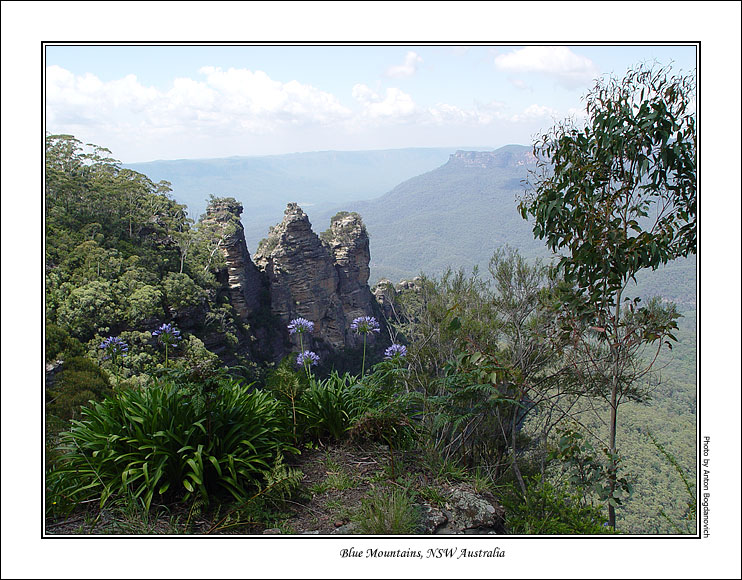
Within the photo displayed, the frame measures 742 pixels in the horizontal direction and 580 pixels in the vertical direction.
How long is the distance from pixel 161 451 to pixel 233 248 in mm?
22370

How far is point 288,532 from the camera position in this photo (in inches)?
94.9

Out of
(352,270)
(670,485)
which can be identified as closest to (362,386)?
(670,485)

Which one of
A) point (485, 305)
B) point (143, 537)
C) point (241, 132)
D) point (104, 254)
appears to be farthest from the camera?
point (104, 254)

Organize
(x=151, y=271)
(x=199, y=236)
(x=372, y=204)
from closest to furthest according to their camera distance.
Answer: (x=151, y=271), (x=199, y=236), (x=372, y=204)

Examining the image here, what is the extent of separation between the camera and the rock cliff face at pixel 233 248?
23766mm

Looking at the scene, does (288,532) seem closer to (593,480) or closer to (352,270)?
(593,480)

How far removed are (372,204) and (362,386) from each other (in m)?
39.0

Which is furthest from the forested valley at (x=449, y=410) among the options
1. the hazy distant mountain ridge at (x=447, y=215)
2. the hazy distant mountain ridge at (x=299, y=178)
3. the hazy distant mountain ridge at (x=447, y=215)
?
the hazy distant mountain ridge at (x=299, y=178)

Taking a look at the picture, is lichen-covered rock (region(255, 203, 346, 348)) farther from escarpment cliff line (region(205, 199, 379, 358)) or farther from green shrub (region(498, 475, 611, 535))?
green shrub (region(498, 475, 611, 535))

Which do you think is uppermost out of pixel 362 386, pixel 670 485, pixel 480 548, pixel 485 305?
pixel 485 305

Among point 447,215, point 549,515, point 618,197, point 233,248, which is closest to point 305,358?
point 549,515

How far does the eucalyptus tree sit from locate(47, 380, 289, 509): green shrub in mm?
1983

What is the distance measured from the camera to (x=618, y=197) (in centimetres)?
287

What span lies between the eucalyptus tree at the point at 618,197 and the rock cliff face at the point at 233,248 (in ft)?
72.0
